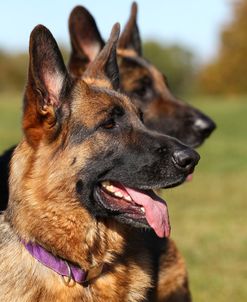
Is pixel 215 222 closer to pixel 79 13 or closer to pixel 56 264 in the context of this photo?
pixel 79 13

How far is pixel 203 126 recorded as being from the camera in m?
7.37

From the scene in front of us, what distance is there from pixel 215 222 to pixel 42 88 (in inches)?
310

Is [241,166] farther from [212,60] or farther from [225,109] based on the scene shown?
[212,60]

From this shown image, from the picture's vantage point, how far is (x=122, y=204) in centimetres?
462

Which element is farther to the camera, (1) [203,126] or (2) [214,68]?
(2) [214,68]

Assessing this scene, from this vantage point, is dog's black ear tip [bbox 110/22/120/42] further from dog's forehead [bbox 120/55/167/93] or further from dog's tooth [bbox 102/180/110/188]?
dog's forehead [bbox 120/55/167/93]

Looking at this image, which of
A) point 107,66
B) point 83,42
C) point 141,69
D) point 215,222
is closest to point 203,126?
point 141,69

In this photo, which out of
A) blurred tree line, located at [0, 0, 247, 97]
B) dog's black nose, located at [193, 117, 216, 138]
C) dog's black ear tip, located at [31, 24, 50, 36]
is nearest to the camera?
dog's black ear tip, located at [31, 24, 50, 36]

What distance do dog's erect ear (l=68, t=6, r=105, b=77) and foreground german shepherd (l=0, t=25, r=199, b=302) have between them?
7.12 ft

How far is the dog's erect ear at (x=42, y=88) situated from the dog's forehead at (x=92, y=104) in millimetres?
121

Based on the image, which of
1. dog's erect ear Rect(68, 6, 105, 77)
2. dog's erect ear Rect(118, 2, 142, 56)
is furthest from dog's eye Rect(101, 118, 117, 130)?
dog's erect ear Rect(118, 2, 142, 56)

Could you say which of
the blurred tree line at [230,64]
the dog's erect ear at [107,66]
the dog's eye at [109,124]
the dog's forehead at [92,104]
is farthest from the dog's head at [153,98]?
the blurred tree line at [230,64]

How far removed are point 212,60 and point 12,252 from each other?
216ft

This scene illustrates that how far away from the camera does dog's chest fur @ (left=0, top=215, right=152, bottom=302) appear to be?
15.0 ft
